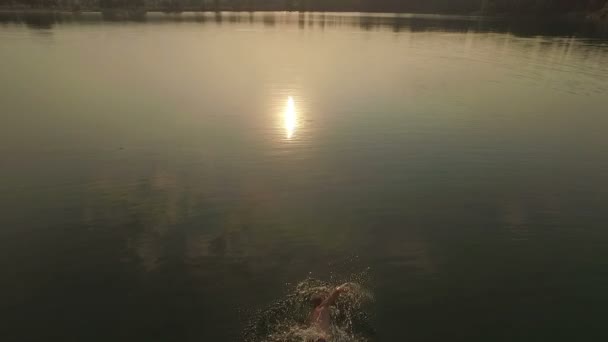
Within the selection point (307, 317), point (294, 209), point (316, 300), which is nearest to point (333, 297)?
point (316, 300)

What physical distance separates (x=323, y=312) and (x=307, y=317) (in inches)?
30.4

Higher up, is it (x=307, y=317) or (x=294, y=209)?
(x=294, y=209)

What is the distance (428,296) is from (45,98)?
4922 centimetres

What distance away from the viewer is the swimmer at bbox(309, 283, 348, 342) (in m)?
14.4

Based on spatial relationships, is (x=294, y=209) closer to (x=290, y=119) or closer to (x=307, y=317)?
(x=307, y=317)

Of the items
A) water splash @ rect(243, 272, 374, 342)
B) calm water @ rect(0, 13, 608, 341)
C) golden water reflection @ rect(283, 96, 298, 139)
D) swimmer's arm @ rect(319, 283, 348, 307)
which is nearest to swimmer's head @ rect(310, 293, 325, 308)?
Result: water splash @ rect(243, 272, 374, 342)

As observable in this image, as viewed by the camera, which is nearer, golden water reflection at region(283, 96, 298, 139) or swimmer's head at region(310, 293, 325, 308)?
swimmer's head at region(310, 293, 325, 308)

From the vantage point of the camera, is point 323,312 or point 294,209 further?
point 294,209

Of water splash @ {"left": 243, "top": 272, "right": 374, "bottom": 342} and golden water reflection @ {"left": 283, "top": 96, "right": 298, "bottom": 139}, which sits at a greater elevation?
golden water reflection @ {"left": 283, "top": 96, "right": 298, "bottom": 139}

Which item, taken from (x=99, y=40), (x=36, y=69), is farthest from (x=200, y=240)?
(x=99, y=40)

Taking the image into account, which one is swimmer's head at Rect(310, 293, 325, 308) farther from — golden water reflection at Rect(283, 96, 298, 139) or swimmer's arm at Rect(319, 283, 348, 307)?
golden water reflection at Rect(283, 96, 298, 139)

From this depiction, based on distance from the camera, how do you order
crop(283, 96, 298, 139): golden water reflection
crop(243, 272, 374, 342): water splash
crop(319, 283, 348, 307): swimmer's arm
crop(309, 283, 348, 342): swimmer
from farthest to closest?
crop(283, 96, 298, 139): golden water reflection, crop(319, 283, 348, 307): swimmer's arm, crop(243, 272, 374, 342): water splash, crop(309, 283, 348, 342): swimmer

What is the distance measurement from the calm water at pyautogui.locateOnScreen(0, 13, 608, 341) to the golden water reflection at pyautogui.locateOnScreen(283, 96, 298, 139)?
11.9 inches

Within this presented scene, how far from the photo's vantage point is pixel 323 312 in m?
15.0
